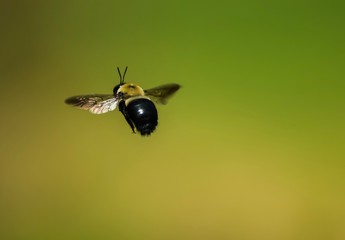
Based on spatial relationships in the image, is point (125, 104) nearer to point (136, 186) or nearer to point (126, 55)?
point (136, 186)

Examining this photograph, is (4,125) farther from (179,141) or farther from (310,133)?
(310,133)

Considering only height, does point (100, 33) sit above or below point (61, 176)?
above

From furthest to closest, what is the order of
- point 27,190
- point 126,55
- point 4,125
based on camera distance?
point 126,55 < point 4,125 < point 27,190

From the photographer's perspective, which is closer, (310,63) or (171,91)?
(171,91)

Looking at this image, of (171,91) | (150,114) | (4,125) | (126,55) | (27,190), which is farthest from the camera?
(126,55)

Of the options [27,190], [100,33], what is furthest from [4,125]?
[100,33]

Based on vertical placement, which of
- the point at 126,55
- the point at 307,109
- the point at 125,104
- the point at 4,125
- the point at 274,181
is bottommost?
the point at 274,181

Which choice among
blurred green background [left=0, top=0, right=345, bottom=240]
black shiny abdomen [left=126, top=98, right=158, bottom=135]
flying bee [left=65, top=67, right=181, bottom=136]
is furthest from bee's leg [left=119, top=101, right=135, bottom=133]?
blurred green background [left=0, top=0, right=345, bottom=240]
